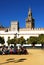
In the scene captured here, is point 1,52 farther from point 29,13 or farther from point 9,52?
point 29,13

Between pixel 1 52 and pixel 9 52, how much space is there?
116 cm

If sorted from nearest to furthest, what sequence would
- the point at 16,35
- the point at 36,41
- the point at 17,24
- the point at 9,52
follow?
1. the point at 9,52
2. the point at 36,41
3. the point at 16,35
4. the point at 17,24

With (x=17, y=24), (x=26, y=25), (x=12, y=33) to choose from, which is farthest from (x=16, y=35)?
(x=26, y=25)

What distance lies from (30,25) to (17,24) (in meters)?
17.9

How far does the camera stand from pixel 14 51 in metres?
31.8

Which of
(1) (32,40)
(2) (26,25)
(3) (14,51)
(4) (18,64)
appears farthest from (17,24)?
(4) (18,64)

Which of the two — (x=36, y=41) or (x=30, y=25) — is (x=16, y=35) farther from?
(x=30, y=25)

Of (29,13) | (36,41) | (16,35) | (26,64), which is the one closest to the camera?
(26,64)

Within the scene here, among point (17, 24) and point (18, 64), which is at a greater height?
point (17, 24)

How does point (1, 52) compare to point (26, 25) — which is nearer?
point (1, 52)

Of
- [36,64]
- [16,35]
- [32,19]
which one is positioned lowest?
[36,64]

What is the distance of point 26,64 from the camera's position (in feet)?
68.9

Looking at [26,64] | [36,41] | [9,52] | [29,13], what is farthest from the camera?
[29,13]

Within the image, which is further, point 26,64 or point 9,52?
point 9,52
